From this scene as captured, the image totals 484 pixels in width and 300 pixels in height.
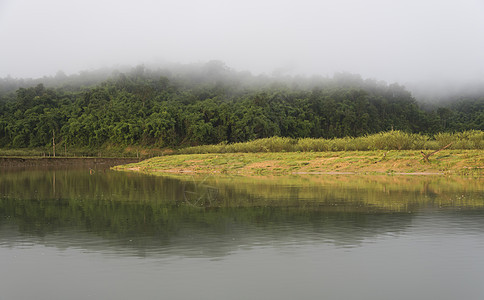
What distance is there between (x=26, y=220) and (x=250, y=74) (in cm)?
14462

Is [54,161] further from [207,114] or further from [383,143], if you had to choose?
[383,143]

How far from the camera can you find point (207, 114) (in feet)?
324

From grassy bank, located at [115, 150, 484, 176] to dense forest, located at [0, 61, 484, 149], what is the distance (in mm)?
49771

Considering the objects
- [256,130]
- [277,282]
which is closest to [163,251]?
[277,282]

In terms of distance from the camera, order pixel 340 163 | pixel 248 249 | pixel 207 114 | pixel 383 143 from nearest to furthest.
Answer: pixel 248 249
pixel 340 163
pixel 383 143
pixel 207 114

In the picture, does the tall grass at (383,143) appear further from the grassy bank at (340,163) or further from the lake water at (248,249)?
the lake water at (248,249)

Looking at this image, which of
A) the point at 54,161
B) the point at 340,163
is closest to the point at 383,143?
the point at 340,163

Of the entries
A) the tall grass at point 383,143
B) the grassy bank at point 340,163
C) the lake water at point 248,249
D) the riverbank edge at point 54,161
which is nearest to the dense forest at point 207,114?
the riverbank edge at point 54,161

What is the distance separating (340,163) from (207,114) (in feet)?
219

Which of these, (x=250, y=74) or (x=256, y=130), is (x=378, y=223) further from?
(x=250, y=74)

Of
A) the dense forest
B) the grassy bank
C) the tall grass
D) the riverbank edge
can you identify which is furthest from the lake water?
the dense forest

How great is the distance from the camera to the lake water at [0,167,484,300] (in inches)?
274

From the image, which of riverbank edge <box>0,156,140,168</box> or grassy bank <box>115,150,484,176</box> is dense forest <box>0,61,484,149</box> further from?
grassy bank <box>115,150,484,176</box>

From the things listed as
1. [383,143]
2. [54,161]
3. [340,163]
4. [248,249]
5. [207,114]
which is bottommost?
[54,161]
